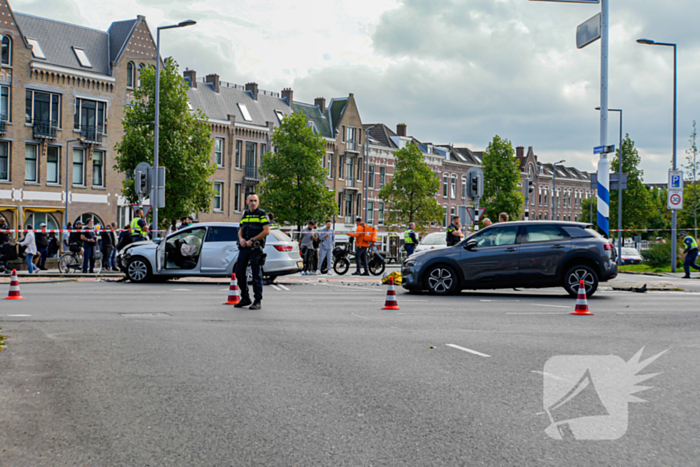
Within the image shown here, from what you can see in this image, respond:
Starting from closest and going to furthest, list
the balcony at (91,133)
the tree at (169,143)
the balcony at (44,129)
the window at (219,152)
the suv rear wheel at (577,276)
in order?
the suv rear wheel at (577,276)
the tree at (169,143)
the balcony at (44,129)
the balcony at (91,133)
the window at (219,152)

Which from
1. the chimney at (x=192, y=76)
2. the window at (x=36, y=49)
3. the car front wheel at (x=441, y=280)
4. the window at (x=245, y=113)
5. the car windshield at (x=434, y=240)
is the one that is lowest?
the car front wheel at (x=441, y=280)

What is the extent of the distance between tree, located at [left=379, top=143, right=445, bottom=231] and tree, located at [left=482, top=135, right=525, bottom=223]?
846cm

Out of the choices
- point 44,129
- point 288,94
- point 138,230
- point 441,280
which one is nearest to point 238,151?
point 288,94

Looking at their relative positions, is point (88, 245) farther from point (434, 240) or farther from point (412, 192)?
point (412, 192)

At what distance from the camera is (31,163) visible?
43.3 metres

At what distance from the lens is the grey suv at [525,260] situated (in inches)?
616

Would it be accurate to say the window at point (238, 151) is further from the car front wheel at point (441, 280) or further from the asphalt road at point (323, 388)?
the asphalt road at point (323, 388)

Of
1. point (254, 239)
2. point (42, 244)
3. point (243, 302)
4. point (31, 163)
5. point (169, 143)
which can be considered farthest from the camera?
point (31, 163)

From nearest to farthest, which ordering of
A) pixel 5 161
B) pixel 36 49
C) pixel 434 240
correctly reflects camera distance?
pixel 434 240, pixel 5 161, pixel 36 49

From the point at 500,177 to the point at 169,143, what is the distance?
136 ft

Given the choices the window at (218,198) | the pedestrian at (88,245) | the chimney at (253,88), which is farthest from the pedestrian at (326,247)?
the chimney at (253,88)

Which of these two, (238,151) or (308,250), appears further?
(238,151)

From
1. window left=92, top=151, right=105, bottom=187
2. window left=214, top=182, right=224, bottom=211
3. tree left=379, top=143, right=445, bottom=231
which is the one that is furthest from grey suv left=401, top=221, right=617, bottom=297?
tree left=379, top=143, right=445, bottom=231

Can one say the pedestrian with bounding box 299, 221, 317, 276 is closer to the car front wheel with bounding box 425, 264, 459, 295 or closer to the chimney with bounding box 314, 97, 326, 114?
the car front wheel with bounding box 425, 264, 459, 295
